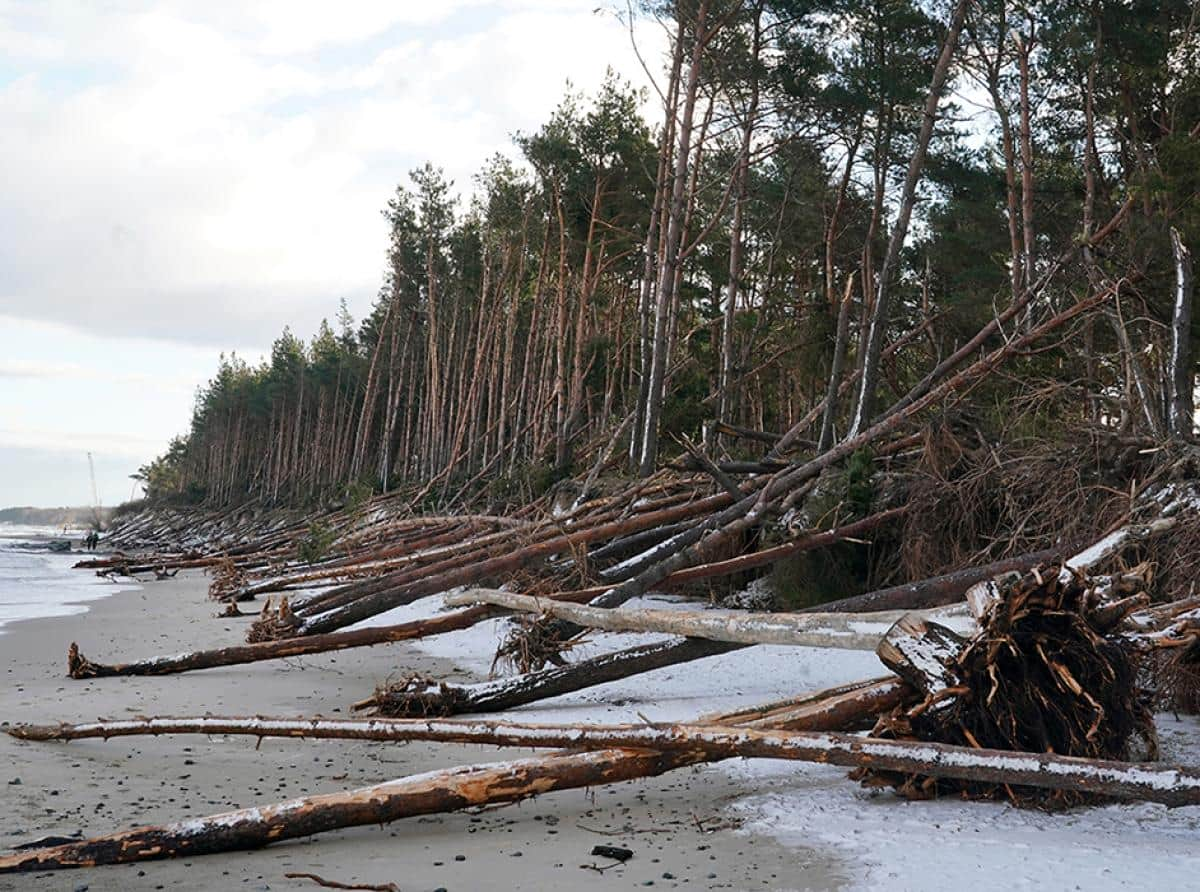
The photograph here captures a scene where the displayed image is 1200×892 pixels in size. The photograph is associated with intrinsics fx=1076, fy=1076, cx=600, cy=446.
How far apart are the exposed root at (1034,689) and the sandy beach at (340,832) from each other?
90 cm

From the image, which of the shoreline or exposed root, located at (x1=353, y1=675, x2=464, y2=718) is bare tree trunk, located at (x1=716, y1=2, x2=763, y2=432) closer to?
the shoreline

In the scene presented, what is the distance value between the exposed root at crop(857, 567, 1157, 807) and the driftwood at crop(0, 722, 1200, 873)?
243mm

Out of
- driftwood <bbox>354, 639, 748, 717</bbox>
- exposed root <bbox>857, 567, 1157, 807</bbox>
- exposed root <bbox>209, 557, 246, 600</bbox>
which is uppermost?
exposed root <bbox>857, 567, 1157, 807</bbox>

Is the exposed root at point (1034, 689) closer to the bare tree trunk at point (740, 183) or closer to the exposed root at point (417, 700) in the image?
the exposed root at point (417, 700)

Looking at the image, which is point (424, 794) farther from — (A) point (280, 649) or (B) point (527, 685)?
(A) point (280, 649)

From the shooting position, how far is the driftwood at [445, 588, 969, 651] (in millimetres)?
5934

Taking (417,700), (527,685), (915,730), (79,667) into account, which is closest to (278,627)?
(79,667)

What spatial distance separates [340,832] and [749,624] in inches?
109

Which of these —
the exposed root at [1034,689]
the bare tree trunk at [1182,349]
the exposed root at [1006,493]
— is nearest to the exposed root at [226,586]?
the exposed root at [1006,493]

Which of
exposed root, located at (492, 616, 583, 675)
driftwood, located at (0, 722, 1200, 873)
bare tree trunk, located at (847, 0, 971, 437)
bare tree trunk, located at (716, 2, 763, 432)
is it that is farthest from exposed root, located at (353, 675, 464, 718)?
bare tree trunk, located at (716, 2, 763, 432)

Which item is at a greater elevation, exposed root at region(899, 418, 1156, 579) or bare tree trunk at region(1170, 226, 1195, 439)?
bare tree trunk at region(1170, 226, 1195, 439)

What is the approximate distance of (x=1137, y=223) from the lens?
1295cm

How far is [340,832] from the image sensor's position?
442cm

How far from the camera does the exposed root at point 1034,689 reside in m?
4.82
